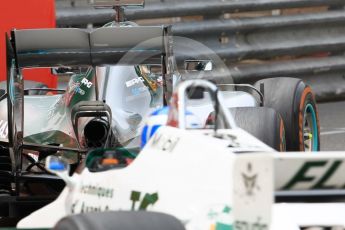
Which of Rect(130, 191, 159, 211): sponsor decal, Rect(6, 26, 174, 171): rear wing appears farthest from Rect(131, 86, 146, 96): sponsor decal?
Rect(130, 191, 159, 211): sponsor decal

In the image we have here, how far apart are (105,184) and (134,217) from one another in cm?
80

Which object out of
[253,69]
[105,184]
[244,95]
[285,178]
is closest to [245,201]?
[285,178]

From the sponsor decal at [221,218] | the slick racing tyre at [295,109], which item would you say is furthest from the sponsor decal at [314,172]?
the slick racing tyre at [295,109]

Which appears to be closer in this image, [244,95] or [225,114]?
[225,114]

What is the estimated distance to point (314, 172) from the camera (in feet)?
16.4

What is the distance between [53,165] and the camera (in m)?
5.93

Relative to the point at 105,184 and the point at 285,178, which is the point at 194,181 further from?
the point at 105,184

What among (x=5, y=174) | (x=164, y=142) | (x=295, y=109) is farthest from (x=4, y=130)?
(x=164, y=142)

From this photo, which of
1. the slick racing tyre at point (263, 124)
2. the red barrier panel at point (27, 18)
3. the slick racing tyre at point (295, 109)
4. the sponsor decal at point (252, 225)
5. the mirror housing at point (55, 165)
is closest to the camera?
the sponsor decal at point (252, 225)

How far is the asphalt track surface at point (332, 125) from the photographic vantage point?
37.4ft

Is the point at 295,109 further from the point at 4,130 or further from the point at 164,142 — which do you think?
the point at 164,142

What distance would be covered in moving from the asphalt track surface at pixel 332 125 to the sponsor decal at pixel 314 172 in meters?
6.09

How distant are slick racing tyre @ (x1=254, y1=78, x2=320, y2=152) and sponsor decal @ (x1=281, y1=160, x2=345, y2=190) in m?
3.99

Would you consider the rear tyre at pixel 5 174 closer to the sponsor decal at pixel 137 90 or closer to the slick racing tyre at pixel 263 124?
the sponsor decal at pixel 137 90
